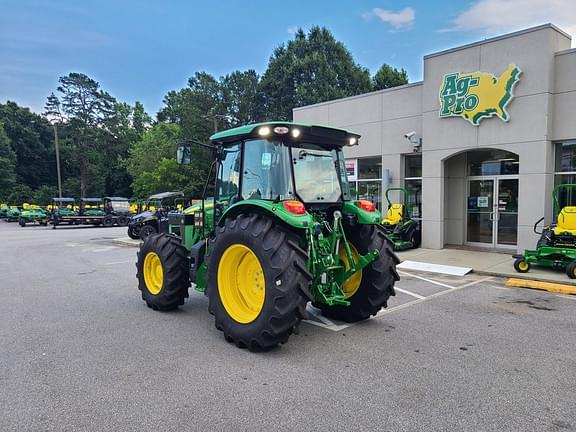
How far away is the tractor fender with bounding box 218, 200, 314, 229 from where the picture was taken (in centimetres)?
439

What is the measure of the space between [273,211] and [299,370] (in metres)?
1.66

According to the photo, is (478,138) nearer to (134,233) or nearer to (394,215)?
(394,215)

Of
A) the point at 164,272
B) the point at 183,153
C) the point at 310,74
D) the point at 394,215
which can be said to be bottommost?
the point at 164,272

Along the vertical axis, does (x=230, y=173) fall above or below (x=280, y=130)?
below

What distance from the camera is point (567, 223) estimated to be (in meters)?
8.73

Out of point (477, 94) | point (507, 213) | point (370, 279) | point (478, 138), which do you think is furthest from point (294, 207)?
point (507, 213)

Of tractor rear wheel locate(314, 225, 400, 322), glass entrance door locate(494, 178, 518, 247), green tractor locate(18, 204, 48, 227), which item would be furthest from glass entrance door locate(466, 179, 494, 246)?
green tractor locate(18, 204, 48, 227)

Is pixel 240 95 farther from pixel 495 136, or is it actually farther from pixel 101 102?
pixel 495 136

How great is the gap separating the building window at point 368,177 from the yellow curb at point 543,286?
674 centimetres

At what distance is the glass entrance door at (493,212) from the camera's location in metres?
11.7

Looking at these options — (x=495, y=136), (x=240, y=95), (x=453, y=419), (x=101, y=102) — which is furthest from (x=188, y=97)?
(x=453, y=419)

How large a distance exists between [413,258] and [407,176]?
3923mm

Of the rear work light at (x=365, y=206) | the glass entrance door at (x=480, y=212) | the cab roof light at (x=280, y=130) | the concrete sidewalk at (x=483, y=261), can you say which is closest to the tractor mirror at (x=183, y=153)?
the cab roof light at (x=280, y=130)

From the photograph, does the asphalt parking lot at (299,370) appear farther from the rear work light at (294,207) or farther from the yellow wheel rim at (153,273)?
the rear work light at (294,207)
